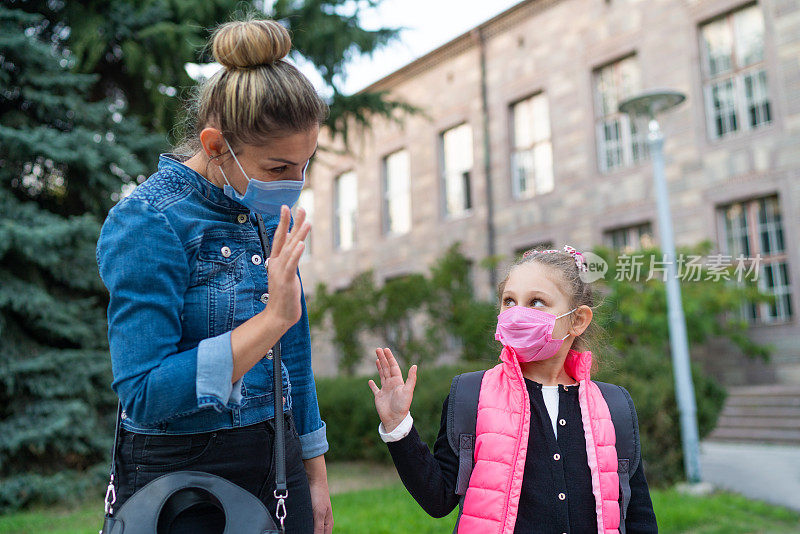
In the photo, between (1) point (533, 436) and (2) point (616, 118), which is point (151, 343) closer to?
(1) point (533, 436)

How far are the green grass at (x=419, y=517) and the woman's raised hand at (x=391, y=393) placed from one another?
3.36 m

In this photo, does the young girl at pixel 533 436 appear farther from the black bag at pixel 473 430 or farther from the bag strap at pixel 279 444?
the bag strap at pixel 279 444

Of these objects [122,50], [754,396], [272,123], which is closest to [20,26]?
[122,50]

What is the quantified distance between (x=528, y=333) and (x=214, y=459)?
1.23 metres

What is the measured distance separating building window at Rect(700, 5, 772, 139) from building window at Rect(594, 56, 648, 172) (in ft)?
4.68

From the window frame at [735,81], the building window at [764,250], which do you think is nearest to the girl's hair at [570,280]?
the building window at [764,250]

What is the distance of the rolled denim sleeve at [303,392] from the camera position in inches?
86.0

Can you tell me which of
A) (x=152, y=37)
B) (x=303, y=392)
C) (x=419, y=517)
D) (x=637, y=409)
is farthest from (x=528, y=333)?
(x=152, y=37)

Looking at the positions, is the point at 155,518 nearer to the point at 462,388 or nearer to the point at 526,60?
the point at 462,388

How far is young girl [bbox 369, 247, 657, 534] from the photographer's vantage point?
2297 mm

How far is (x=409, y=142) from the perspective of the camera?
19672mm

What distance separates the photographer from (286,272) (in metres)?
1.58

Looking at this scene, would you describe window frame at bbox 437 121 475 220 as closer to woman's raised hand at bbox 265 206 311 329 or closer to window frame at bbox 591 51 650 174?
window frame at bbox 591 51 650 174

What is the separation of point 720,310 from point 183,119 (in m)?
10.9
